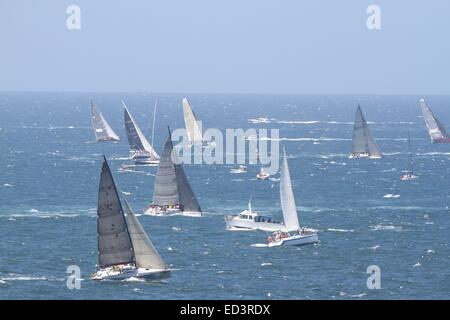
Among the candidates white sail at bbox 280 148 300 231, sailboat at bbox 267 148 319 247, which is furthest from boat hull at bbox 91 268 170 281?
white sail at bbox 280 148 300 231

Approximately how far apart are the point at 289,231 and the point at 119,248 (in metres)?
25.4

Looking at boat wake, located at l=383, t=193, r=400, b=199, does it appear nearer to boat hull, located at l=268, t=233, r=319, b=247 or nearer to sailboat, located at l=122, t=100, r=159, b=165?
boat hull, located at l=268, t=233, r=319, b=247

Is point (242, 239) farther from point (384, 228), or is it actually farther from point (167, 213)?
point (167, 213)

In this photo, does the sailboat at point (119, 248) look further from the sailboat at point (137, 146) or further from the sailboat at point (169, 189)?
the sailboat at point (137, 146)

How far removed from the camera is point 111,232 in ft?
268

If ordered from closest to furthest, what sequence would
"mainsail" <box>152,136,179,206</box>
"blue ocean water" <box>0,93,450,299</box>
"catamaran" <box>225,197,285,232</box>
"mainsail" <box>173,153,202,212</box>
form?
"blue ocean water" <box>0,93,450,299</box> < "catamaran" <box>225,197,285,232</box> < "mainsail" <box>173,153,202,212</box> < "mainsail" <box>152,136,179,206</box>

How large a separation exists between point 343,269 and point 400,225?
26.4 meters

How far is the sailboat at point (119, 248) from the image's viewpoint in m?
80.9

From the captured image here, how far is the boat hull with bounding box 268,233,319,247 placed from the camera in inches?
3957

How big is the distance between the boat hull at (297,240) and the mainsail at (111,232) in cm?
2178

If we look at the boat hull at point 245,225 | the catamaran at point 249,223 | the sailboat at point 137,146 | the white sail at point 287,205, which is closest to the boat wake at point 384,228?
the white sail at point 287,205

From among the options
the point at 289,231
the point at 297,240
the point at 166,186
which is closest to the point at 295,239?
the point at 297,240
